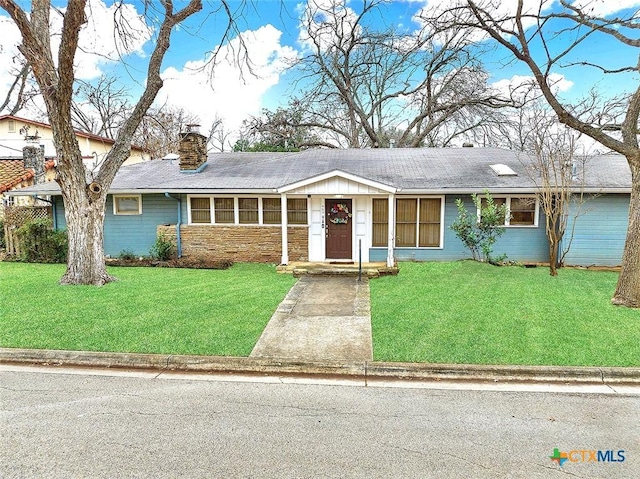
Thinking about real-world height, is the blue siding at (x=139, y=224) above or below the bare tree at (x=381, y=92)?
below

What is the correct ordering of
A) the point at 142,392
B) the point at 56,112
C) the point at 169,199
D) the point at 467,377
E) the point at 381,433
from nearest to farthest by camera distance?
1. the point at 381,433
2. the point at 142,392
3. the point at 467,377
4. the point at 56,112
5. the point at 169,199

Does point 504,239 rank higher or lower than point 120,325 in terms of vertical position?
higher

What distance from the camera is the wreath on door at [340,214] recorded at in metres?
12.3

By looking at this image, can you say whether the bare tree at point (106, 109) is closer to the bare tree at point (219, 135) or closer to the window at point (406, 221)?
the bare tree at point (219, 135)

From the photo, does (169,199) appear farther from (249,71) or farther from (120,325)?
(120,325)

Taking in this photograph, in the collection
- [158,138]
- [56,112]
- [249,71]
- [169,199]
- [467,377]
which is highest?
[158,138]

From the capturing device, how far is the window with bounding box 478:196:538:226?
11.9 metres

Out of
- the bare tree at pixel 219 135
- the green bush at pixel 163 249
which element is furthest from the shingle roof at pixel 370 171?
the bare tree at pixel 219 135

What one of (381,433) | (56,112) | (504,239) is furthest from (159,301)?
(504,239)

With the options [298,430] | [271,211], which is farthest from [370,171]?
[298,430]

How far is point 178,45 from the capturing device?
34.8 feet

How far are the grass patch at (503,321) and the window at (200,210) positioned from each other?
6.09 meters

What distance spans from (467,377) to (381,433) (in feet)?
5.81

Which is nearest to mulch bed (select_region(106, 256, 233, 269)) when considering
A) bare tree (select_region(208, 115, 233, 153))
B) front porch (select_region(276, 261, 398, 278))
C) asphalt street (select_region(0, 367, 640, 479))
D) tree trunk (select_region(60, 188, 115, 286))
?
front porch (select_region(276, 261, 398, 278))
